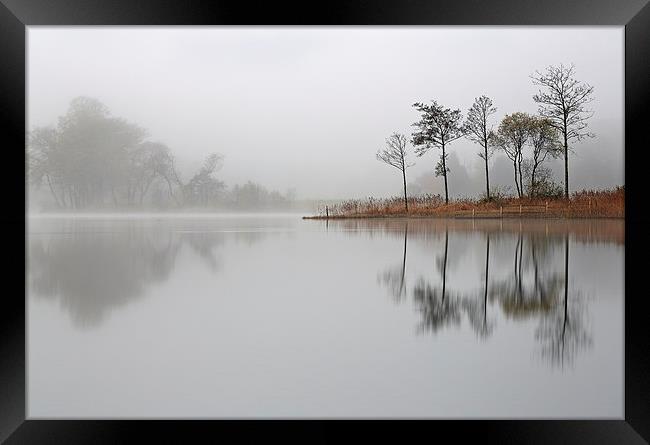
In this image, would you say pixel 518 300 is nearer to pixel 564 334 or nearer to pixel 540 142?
pixel 564 334

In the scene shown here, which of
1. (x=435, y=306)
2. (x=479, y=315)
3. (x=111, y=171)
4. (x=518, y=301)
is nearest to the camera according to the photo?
(x=479, y=315)

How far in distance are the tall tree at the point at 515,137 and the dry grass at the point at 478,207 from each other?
0.50 metres

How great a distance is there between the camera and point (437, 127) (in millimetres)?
14766

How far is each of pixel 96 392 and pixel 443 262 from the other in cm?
402

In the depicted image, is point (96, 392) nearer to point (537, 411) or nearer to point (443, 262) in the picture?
point (537, 411)

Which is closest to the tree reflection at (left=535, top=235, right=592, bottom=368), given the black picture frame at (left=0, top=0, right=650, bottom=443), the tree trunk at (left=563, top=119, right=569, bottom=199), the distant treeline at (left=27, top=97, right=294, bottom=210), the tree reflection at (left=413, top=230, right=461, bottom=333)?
the black picture frame at (left=0, top=0, right=650, bottom=443)

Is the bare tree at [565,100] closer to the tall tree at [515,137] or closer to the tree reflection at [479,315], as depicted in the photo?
the tall tree at [515,137]

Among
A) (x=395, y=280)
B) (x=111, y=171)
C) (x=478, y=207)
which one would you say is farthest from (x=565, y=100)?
(x=111, y=171)

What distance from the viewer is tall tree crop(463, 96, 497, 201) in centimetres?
1423

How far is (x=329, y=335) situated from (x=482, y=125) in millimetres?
12244

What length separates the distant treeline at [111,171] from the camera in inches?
661

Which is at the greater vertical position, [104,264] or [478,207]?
[478,207]

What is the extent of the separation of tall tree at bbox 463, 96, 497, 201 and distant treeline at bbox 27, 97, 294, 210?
5.52m

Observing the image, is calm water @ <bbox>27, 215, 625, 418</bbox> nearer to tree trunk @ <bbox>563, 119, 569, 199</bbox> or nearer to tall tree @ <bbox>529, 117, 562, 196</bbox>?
tree trunk @ <bbox>563, 119, 569, 199</bbox>
